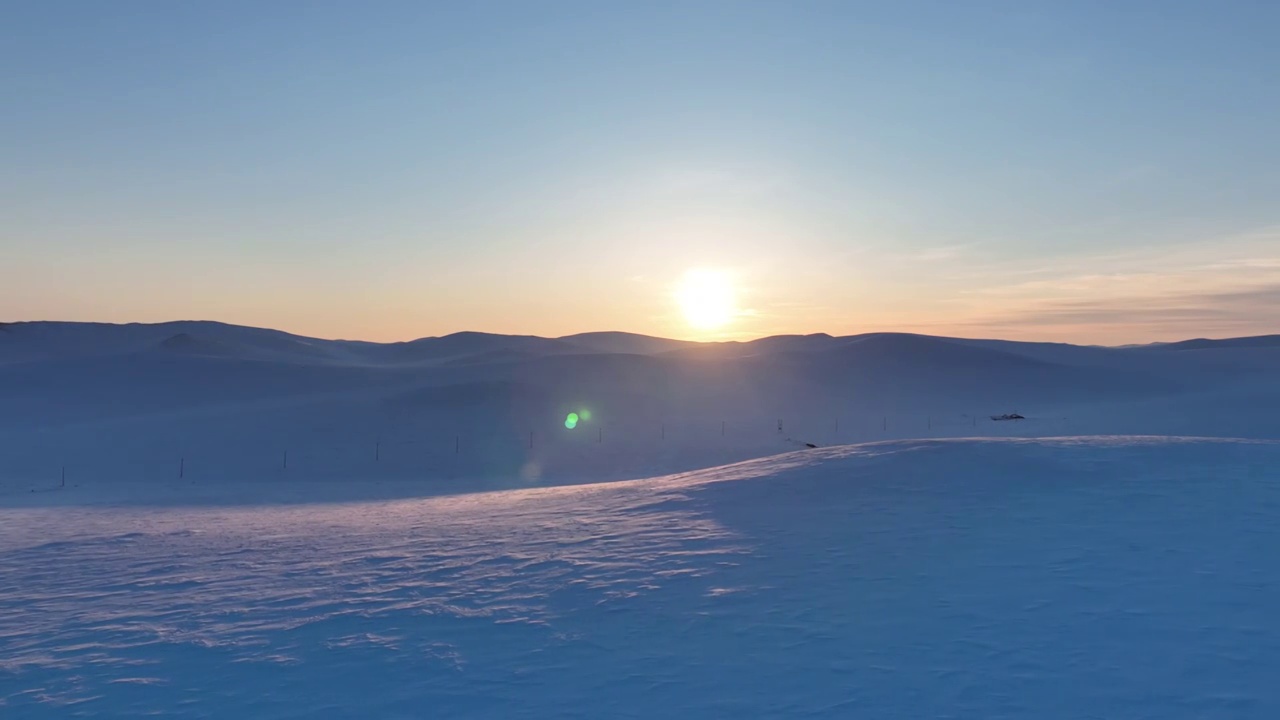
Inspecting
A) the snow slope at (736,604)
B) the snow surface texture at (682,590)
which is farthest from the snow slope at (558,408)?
the snow slope at (736,604)

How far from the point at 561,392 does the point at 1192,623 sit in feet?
132

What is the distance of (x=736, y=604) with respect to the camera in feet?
32.8

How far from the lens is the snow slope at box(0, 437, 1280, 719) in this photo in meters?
7.76

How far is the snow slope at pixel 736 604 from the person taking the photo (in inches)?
306

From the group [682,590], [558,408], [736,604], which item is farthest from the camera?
[558,408]

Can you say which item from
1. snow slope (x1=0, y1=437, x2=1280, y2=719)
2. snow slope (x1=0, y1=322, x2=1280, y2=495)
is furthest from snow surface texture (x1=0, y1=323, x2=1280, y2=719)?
snow slope (x1=0, y1=322, x2=1280, y2=495)

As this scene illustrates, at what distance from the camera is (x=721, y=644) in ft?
29.2

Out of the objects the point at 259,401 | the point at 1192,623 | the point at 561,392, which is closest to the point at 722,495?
the point at 1192,623

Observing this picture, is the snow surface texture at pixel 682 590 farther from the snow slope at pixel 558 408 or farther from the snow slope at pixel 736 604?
the snow slope at pixel 558 408

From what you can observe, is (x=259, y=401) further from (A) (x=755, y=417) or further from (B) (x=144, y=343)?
(B) (x=144, y=343)

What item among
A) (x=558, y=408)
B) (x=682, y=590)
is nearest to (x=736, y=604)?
(x=682, y=590)

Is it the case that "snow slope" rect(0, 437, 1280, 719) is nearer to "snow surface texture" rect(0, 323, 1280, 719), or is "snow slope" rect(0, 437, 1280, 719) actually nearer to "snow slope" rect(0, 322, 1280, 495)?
"snow surface texture" rect(0, 323, 1280, 719)

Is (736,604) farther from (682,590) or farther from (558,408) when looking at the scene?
(558,408)

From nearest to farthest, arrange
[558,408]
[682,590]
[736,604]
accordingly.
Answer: [736,604], [682,590], [558,408]
